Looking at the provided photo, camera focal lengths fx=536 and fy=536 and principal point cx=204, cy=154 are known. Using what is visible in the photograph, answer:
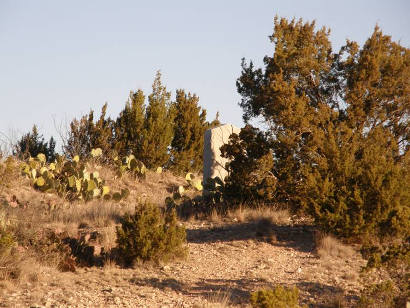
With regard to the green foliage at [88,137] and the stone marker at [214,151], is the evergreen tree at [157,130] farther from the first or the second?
the stone marker at [214,151]

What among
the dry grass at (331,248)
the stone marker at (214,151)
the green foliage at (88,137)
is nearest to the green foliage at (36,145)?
the green foliage at (88,137)

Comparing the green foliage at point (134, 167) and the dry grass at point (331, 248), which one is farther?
the green foliage at point (134, 167)

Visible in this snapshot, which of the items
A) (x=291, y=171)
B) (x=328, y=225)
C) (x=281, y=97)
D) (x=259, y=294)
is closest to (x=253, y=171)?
(x=291, y=171)

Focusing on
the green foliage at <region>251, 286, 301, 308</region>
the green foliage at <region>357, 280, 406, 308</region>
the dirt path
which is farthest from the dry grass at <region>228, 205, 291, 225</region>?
the green foliage at <region>251, 286, 301, 308</region>

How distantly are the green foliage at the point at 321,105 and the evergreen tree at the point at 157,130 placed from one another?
7.80 metres

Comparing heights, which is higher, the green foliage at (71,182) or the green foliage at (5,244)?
the green foliage at (71,182)

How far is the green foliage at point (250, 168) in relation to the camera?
11461 mm

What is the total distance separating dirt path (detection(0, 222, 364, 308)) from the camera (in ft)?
21.0

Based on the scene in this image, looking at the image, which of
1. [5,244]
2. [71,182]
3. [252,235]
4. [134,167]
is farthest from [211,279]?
[134,167]

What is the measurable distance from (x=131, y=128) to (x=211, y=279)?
13486 millimetres

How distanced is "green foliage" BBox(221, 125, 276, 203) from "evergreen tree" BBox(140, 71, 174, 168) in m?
8.12

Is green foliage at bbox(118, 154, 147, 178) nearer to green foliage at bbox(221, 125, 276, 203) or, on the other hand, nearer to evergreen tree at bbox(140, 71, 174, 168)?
evergreen tree at bbox(140, 71, 174, 168)

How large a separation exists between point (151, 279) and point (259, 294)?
246 centimetres

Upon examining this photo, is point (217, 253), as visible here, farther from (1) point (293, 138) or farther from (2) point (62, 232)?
(1) point (293, 138)
